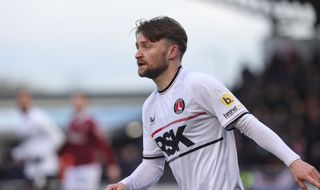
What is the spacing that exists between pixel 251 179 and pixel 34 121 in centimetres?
356

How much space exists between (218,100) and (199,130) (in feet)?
0.91

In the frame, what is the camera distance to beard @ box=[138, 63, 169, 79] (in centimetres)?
620

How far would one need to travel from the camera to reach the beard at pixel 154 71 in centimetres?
620

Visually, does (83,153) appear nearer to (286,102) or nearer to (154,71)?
(286,102)

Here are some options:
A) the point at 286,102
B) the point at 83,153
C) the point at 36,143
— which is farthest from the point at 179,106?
the point at 286,102

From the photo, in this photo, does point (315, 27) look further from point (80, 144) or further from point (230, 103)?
point (230, 103)

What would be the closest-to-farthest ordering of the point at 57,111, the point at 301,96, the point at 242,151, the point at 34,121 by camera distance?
the point at 34,121 < the point at 242,151 < the point at 301,96 < the point at 57,111

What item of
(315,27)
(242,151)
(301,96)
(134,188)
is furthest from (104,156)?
(315,27)

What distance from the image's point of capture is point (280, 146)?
567 centimetres

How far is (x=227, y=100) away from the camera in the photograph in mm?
5934

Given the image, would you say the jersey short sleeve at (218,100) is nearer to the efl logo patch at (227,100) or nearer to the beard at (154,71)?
the efl logo patch at (227,100)

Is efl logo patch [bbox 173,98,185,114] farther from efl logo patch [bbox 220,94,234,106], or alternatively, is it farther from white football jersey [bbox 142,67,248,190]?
efl logo patch [bbox 220,94,234,106]

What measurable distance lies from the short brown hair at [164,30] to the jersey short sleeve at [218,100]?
323 millimetres

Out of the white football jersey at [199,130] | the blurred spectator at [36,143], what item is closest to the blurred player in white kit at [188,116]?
the white football jersey at [199,130]
